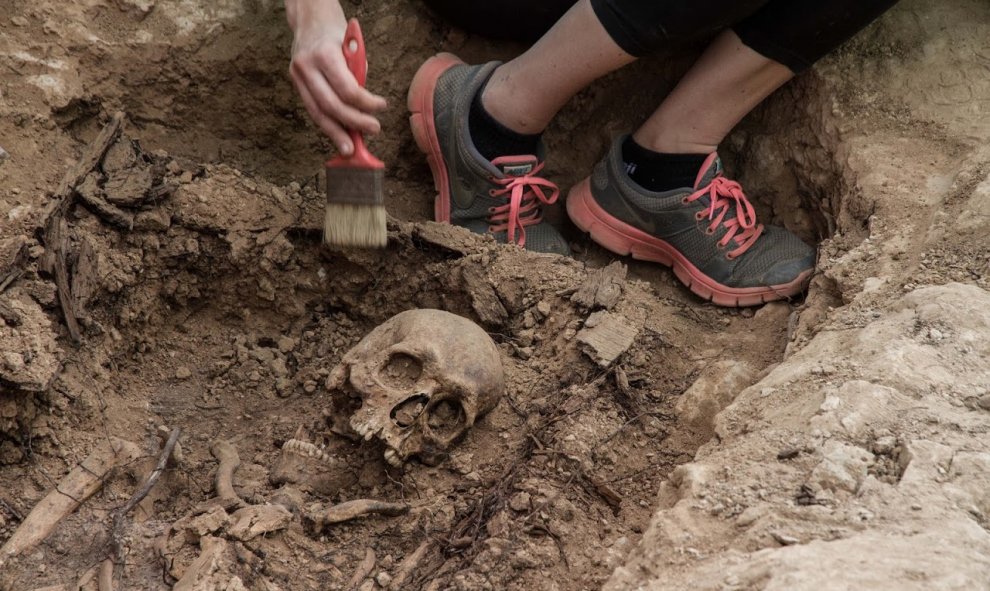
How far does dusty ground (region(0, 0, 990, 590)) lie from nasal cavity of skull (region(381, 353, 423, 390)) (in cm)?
19

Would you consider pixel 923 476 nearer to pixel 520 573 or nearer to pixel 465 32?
pixel 520 573

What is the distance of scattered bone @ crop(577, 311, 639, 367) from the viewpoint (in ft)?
8.41

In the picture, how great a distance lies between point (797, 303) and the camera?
293 centimetres

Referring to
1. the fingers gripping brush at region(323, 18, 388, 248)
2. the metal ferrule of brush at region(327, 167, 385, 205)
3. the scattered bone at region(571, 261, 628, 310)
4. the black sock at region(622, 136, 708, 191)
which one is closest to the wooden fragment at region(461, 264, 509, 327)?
the scattered bone at region(571, 261, 628, 310)

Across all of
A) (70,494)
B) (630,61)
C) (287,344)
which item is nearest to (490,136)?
(630,61)

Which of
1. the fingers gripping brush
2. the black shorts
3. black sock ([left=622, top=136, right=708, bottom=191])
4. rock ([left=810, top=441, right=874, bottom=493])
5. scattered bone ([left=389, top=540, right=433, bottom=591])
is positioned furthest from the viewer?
black sock ([left=622, top=136, right=708, bottom=191])

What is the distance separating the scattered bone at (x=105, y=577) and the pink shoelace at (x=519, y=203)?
5.37 ft

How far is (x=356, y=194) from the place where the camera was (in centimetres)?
245

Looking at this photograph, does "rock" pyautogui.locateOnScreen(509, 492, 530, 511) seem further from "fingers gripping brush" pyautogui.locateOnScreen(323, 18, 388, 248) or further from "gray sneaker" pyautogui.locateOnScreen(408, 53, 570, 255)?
"gray sneaker" pyautogui.locateOnScreen(408, 53, 570, 255)

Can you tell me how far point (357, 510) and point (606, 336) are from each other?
913mm

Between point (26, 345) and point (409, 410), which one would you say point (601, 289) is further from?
point (26, 345)

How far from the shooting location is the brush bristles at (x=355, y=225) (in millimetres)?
2473

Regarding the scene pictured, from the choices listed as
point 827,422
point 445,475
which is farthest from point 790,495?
point 445,475

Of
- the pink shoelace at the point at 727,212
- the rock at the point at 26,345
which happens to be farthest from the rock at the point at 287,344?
the pink shoelace at the point at 727,212
